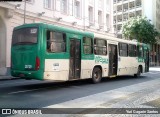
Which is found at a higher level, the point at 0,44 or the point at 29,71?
the point at 0,44

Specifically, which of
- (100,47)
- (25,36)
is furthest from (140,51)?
(25,36)

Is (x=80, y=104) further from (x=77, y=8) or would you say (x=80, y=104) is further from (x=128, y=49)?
(x=77, y=8)

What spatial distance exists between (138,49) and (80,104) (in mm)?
14484

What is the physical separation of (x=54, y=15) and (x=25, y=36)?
17392 millimetres

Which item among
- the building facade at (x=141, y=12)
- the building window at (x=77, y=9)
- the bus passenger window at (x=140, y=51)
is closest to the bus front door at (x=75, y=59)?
the bus passenger window at (x=140, y=51)

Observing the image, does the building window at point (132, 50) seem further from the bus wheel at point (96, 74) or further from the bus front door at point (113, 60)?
the bus wheel at point (96, 74)

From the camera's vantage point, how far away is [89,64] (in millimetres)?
16188

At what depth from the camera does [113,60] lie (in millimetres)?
18781

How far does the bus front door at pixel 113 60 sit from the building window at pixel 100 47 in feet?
2.09

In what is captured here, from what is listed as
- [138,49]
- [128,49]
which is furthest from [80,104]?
[138,49]

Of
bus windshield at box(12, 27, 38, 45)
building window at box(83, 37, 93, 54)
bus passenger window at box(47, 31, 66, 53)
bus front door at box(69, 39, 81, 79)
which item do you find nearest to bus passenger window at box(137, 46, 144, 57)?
building window at box(83, 37, 93, 54)

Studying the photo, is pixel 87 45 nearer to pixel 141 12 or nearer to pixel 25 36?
pixel 25 36

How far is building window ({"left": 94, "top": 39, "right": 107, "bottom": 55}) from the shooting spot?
1694 centimetres

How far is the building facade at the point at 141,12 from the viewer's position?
244 feet
